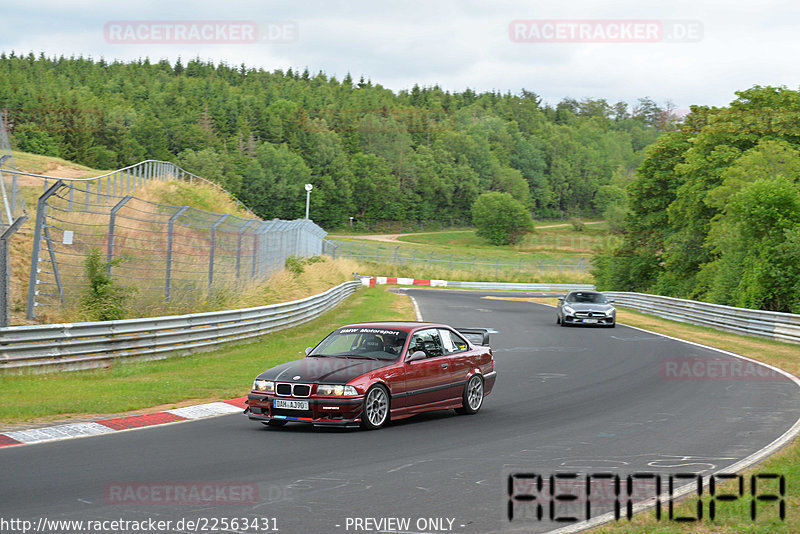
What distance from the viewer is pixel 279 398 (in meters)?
10.3

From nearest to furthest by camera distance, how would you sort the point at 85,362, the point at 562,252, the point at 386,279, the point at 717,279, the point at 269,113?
1. the point at 85,362
2. the point at 717,279
3. the point at 386,279
4. the point at 562,252
5. the point at 269,113

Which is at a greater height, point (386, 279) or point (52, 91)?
point (52, 91)

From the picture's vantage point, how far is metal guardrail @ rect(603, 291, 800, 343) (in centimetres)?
2502

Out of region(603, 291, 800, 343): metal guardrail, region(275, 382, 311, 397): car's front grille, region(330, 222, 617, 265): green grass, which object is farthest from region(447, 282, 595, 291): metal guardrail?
region(275, 382, 311, 397): car's front grille

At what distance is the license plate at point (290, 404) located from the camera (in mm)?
10242

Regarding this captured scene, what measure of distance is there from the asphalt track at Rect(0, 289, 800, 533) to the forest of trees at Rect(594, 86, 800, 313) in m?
16.3

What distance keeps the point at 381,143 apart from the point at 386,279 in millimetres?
121224

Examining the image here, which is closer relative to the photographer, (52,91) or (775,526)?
(775,526)

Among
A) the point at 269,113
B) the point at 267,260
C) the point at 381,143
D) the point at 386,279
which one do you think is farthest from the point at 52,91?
the point at 267,260

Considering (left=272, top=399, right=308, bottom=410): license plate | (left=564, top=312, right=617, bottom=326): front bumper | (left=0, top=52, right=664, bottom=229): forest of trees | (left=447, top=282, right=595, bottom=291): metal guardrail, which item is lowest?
(left=447, top=282, right=595, bottom=291): metal guardrail

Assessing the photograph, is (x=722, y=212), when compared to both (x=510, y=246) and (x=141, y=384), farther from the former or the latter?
(x=510, y=246)

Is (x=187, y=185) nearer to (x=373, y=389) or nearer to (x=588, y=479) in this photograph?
(x=373, y=389)

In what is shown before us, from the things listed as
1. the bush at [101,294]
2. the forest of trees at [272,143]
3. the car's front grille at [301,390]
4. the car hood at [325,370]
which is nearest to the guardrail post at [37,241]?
the bush at [101,294]

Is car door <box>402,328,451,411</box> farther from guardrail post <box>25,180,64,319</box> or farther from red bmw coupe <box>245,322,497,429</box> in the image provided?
guardrail post <box>25,180,64,319</box>
